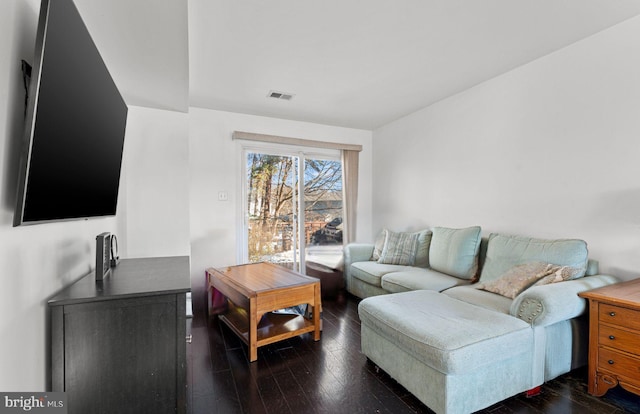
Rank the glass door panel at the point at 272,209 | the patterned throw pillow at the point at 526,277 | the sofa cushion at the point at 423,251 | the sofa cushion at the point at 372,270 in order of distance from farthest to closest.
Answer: the glass door panel at the point at 272,209
the sofa cushion at the point at 423,251
the sofa cushion at the point at 372,270
the patterned throw pillow at the point at 526,277

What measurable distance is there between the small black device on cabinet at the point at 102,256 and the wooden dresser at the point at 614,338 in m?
2.74

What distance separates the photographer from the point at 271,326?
8.60ft

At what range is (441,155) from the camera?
A: 354 centimetres

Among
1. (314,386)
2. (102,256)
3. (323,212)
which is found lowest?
(314,386)

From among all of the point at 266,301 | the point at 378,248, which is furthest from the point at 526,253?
the point at 266,301

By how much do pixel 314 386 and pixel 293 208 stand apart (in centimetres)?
260

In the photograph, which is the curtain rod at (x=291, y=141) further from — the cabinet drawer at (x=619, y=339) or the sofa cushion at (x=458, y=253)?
the cabinet drawer at (x=619, y=339)

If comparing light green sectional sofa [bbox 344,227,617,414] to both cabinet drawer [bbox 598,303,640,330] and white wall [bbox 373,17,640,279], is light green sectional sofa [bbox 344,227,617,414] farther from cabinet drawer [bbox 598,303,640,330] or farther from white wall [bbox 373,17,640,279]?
white wall [bbox 373,17,640,279]

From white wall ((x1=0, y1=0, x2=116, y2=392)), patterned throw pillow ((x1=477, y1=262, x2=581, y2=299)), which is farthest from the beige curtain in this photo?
white wall ((x1=0, y1=0, x2=116, y2=392))

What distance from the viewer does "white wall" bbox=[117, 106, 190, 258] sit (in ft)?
9.89

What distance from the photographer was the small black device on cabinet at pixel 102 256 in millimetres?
1528

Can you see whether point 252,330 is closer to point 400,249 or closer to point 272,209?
point 400,249

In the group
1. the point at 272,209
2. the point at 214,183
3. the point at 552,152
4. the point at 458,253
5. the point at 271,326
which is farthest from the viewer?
the point at 272,209

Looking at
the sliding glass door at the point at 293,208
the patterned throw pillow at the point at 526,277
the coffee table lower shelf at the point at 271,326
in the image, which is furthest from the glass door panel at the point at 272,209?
the patterned throw pillow at the point at 526,277
